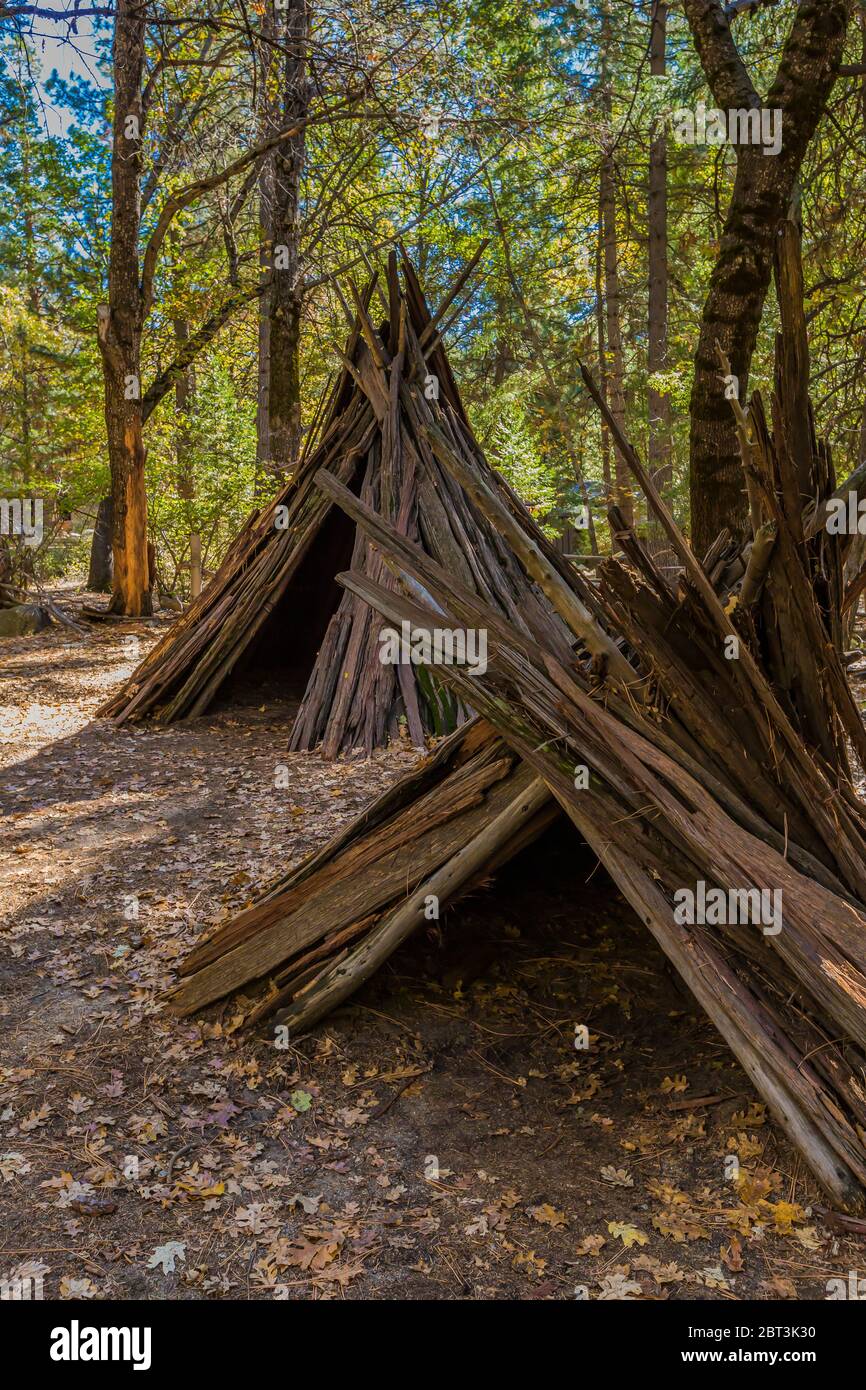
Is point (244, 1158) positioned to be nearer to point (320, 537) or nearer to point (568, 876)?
point (568, 876)

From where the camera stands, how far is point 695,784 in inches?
128

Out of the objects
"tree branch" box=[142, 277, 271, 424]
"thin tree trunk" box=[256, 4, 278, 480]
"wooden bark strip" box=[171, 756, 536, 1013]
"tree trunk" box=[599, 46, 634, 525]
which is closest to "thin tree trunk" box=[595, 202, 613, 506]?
"tree trunk" box=[599, 46, 634, 525]

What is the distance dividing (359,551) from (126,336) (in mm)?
6911

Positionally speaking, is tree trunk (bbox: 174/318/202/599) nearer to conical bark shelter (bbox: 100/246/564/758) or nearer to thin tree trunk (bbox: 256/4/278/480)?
thin tree trunk (bbox: 256/4/278/480)

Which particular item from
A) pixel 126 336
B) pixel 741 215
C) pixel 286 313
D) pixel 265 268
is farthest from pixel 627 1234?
pixel 265 268

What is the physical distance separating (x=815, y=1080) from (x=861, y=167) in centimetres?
971

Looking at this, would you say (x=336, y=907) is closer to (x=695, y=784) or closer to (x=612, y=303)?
(x=695, y=784)

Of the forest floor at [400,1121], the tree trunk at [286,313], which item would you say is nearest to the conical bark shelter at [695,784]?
the forest floor at [400,1121]

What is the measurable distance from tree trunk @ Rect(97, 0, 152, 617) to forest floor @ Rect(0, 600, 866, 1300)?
8.68m

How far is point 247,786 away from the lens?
21.2 feet

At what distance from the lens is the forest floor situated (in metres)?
2.62

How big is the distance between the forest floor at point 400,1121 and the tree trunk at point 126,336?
868cm

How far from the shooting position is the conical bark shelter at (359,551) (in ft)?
23.7
